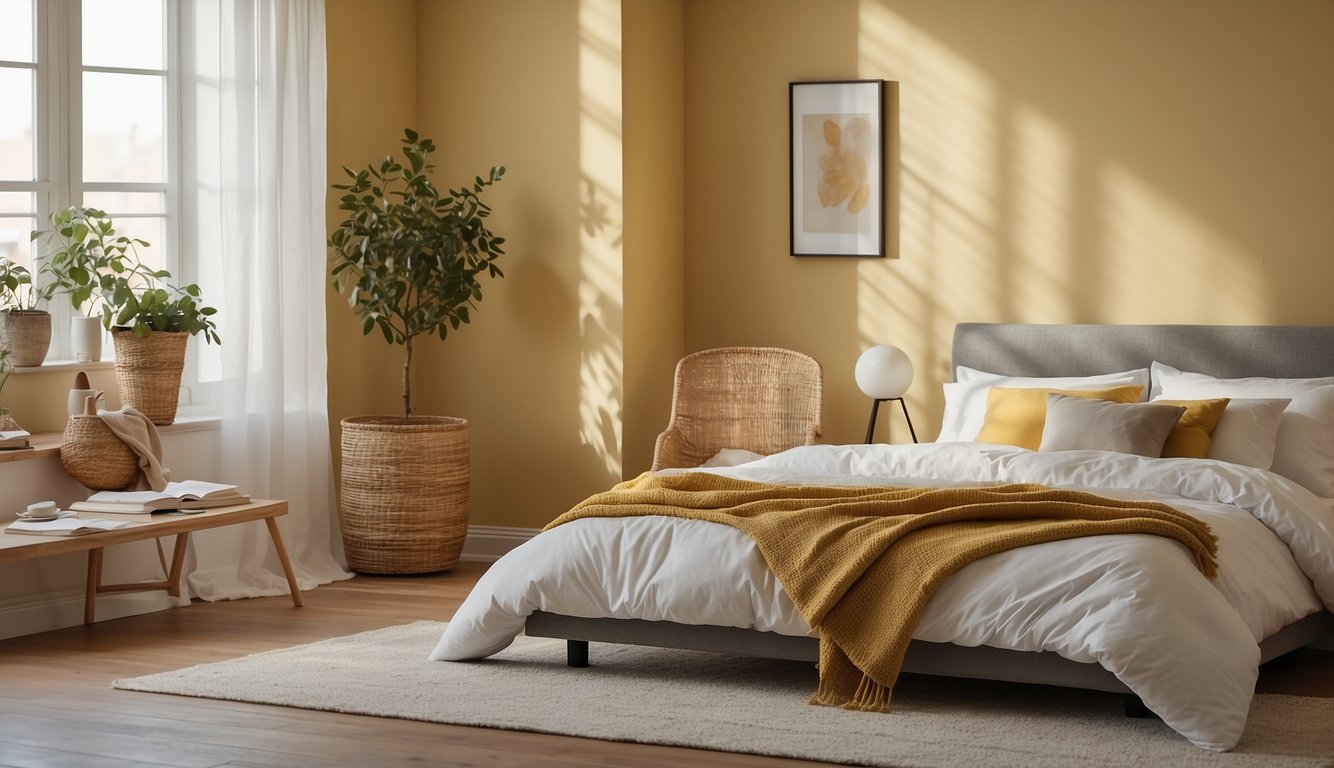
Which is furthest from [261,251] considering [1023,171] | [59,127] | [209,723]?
[1023,171]

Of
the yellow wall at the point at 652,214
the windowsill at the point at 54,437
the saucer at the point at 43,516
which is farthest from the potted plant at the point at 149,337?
the yellow wall at the point at 652,214

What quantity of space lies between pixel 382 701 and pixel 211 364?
2.55 meters

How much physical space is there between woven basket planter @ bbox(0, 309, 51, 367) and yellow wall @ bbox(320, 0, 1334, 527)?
1490 millimetres

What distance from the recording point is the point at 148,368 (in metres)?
5.82

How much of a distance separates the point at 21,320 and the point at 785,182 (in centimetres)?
330

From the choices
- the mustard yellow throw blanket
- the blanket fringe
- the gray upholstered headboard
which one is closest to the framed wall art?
the gray upholstered headboard

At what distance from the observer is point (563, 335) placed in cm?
701

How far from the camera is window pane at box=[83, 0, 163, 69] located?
5.95m

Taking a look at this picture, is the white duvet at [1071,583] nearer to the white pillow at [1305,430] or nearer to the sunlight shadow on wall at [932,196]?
the white pillow at [1305,430]

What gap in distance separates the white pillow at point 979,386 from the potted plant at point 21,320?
333 cm

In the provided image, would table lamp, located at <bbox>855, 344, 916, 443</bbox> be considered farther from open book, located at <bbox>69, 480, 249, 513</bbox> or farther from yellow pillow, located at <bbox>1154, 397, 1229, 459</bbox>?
open book, located at <bbox>69, 480, 249, 513</bbox>

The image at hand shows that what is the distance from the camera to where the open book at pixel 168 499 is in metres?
5.36

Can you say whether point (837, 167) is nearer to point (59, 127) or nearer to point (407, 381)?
point (407, 381)

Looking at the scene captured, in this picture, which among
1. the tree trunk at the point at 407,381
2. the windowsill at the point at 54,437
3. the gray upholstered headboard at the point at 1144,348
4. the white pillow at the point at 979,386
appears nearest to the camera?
the windowsill at the point at 54,437
